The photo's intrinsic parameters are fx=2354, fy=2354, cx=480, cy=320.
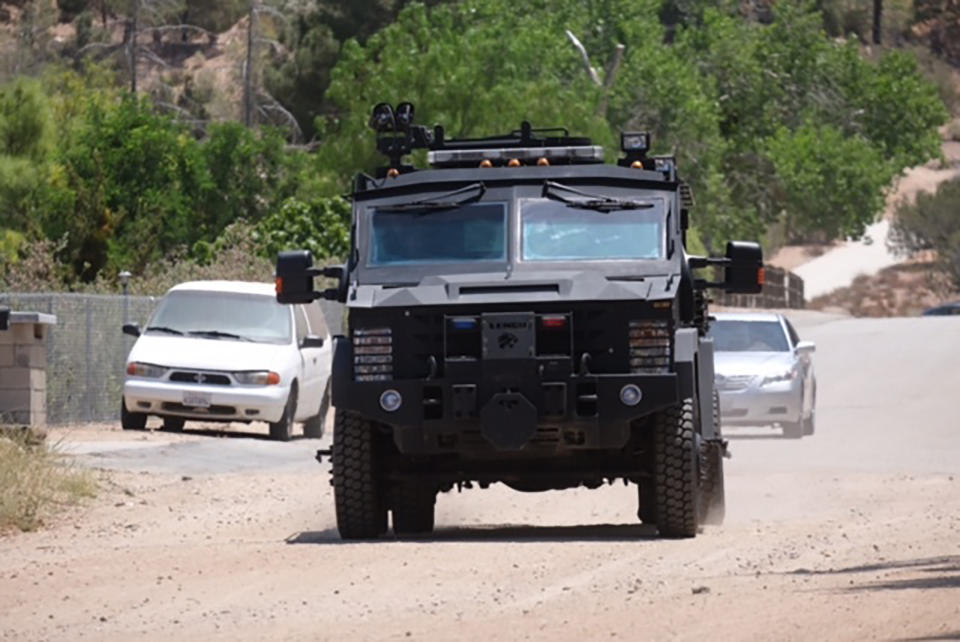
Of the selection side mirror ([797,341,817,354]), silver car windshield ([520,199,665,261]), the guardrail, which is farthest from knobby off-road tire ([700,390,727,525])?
the guardrail

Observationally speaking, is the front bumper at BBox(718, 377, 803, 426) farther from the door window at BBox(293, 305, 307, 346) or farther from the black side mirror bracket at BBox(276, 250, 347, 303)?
the black side mirror bracket at BBox(276, 250, 347, 303)

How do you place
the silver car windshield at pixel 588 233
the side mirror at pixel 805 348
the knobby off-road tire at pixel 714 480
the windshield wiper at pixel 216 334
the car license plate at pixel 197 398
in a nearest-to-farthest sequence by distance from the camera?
the silver car windshield at pixel 588 233 → the knobby off-road tire at pixel 714 480 → the car license plate at pixel 197 398 → the windshield wiper at pixel 216 334 → the side mirror at pixel 805 348

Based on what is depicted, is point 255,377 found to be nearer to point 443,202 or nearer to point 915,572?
point 443,202

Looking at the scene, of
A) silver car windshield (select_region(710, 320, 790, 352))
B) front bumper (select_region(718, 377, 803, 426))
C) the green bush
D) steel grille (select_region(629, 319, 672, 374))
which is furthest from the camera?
the green bush

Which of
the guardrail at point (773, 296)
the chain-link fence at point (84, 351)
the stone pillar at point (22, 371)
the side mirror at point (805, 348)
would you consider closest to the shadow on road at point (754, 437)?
the side mirror at point (805, 348)

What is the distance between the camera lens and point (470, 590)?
1227 cm

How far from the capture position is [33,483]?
60.2 ft

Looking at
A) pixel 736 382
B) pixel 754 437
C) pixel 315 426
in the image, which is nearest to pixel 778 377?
pixel 736 382

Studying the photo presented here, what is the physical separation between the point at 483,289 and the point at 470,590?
11.4ft

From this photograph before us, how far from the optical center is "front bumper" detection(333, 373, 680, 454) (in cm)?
1507

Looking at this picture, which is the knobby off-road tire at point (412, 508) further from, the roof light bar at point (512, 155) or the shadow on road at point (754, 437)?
the shadow on road at point (754, 437)

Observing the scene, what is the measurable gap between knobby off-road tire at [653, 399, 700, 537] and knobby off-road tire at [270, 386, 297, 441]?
475 inches

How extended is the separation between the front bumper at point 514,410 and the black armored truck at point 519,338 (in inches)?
0.4

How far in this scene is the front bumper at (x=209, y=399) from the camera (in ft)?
86.9
